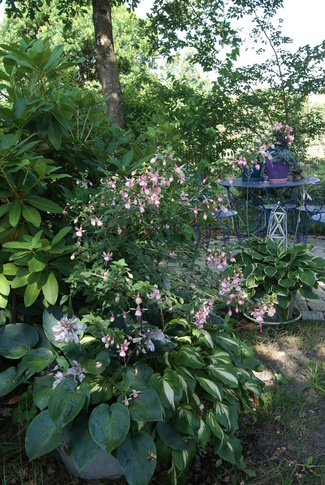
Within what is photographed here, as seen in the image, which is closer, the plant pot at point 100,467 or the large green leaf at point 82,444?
the large green leaf at point 82,444

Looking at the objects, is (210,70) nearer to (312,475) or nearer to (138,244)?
(138,244)

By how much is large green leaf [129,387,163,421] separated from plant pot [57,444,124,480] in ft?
0.80

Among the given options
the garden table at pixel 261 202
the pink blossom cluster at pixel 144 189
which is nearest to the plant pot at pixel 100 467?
the pink blossom cluster at pixel 144 189

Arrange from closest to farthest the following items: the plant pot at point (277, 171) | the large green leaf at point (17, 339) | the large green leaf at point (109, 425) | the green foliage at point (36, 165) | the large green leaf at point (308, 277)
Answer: the large green leaf at point (109, 425) → the green foliage at point (36, 165) → the large green leaf at point (17, 339) → the large green leaf at point (308, 277) → the plant pot at point (277, 171)

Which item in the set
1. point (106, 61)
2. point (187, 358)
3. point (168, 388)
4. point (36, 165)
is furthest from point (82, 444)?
point (106, 61)

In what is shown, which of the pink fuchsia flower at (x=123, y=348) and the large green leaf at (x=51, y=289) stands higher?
the large green leaf at (x=51, y=289)

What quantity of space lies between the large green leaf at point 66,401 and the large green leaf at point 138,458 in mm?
215

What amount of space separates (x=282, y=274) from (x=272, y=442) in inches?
47.3

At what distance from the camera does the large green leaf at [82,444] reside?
4.55 feet

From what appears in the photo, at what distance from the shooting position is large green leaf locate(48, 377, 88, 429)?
1.37m

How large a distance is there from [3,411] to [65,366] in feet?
2.12

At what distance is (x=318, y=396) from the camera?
224 cm

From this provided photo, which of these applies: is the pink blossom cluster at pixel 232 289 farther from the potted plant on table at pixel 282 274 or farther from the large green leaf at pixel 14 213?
the potted plant on table at pixel 282 274

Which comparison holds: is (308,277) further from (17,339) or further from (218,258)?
(17,339)
